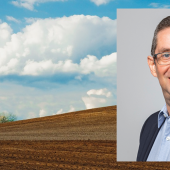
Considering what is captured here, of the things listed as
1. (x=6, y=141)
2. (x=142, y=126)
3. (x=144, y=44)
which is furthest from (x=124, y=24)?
(x=6, y=141)

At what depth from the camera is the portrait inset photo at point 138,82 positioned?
264cm

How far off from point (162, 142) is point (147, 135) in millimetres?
207

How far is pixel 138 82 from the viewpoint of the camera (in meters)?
2.71

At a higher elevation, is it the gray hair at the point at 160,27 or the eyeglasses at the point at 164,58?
the gray hair at the point at 160,27

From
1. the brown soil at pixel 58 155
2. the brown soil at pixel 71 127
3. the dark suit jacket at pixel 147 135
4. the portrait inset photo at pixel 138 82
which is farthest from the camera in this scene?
the brown soil at pixel 71 127

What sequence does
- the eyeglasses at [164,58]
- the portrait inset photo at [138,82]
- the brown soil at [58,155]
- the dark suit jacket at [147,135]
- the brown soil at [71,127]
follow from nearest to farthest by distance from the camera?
the eyeglasses at [164,58] < the dark suit jacket at [147,135] < the portrait inset photo at [138,82] < the brown soil at [58,155] < the brown soil at [71,127]

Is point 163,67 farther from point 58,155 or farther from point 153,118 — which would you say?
point 58,155

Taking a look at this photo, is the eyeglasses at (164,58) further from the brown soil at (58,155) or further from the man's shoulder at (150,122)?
the brown soil at (58,155)

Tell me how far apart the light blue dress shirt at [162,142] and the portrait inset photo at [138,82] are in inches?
2.4

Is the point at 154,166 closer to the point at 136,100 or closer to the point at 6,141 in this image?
the point at 136,100

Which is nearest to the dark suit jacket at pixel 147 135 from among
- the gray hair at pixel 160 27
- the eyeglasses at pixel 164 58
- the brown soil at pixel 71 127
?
the eyeglasses at pixel 164 58

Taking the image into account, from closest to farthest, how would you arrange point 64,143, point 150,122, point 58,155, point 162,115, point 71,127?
point 162,115 < point 150,122 < point 58,155 < point 64,143 < point 71,127

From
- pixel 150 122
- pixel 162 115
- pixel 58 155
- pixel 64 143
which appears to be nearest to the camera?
pixel 162 115

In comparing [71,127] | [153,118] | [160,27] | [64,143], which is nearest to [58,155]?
[64,143]
